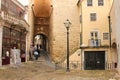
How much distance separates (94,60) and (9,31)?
14.0 metres

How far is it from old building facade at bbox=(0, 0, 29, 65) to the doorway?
8.71m

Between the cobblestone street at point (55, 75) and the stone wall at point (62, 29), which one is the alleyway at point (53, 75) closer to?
the cobblestone street at point (55, 75)

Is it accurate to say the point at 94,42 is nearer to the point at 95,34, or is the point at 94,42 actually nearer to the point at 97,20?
the point at 95,34

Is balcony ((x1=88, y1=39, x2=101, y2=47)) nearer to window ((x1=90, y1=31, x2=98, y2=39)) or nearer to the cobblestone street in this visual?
window ((x1=90, y1=31, x2=98, y2=39))

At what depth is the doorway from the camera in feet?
114

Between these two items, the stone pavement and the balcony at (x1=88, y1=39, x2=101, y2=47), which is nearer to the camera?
the stone pavement

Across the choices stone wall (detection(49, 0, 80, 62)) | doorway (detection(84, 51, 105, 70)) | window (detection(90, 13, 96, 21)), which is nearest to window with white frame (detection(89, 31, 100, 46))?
doorway (detection(84, 51, 105, 70))

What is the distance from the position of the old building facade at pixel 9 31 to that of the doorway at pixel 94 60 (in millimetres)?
8713

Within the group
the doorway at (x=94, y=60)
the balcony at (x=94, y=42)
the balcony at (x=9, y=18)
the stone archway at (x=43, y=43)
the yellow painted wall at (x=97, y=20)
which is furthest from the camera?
the stone archway at (x=43, y=43)

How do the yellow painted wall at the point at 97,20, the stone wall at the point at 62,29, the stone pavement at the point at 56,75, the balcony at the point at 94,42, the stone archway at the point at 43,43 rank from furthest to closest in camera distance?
the stone archway at the point at 43,43 < the stone wall at the point at 62,29 < the yellow painted wall at the point at 97,20 < the balcony at the point at 94,42 < the stone pavement at the point at 56,75

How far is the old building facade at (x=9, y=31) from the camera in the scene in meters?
22.7

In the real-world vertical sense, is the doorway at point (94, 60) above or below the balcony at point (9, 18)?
below

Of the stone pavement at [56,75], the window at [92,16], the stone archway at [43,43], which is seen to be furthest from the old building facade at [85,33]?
the stone pavement at [56,75]

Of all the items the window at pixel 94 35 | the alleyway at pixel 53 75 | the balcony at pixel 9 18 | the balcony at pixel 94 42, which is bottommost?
the alleyway at pixel 53 75
